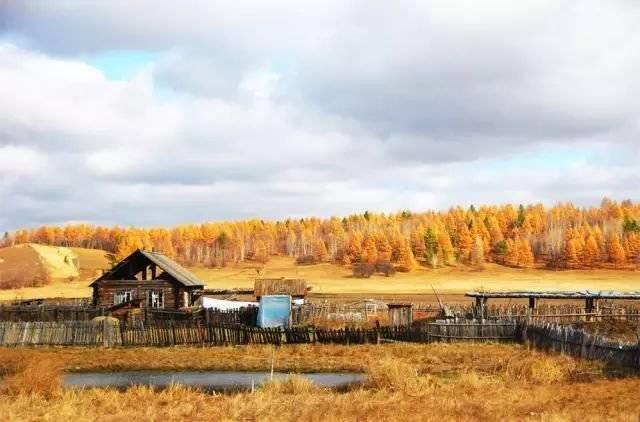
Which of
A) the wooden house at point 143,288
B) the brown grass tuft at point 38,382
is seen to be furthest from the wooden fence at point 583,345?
the wooden house at point 143,288

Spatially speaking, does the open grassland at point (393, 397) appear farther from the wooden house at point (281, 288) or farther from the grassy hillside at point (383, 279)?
the grassy hillside at point (383, 279)

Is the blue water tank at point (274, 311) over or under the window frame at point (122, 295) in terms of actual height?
under

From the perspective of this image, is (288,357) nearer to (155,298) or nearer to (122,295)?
(155,298)

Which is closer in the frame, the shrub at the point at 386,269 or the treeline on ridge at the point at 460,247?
the shrub at the point at 386,269

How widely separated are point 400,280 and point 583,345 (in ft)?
304

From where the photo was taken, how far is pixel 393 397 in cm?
2205

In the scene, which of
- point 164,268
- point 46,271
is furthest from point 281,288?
point 46,271

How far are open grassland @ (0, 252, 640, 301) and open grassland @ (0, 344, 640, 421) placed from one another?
2317 inches

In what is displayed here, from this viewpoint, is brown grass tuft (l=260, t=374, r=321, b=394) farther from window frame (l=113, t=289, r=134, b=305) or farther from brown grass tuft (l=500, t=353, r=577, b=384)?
window frame (l=113, t=289, r=134, b=305)

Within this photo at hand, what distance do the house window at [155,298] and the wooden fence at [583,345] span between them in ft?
88.0

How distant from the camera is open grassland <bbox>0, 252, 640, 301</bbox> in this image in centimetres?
10200

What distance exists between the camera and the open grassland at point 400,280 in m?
102

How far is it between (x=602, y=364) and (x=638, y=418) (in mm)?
10866

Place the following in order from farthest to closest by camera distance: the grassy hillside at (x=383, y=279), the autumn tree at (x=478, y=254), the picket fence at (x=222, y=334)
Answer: the autumn tree at (x=478, y=254), the grassy hillside at (x=383, y=279), the picket fence at (x=222, y=334)
